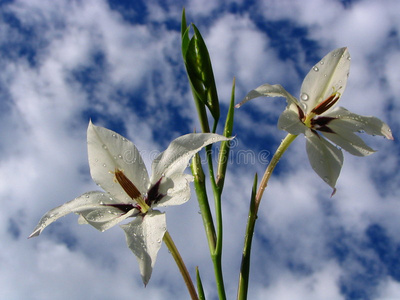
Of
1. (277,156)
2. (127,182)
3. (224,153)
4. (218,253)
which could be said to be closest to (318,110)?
(277,156)

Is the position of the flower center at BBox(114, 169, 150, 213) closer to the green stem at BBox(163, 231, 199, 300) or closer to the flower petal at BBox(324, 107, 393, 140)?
the green stem at BBox(163, 231, 199, 300)

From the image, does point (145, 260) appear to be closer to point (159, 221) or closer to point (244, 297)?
point (159, 221)

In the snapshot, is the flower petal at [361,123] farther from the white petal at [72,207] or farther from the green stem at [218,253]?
the white petal at [72,207]

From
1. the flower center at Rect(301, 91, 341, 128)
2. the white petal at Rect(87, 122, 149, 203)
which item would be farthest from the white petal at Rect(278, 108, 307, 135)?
the white petal at Rect(87, 122, 149, 203)

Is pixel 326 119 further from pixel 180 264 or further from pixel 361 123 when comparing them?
pixel 180 264

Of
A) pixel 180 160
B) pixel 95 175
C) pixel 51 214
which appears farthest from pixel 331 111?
pixel 51 214

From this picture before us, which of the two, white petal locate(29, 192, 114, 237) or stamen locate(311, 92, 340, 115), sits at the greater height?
stamen locate(311, 92, 340, 115)
